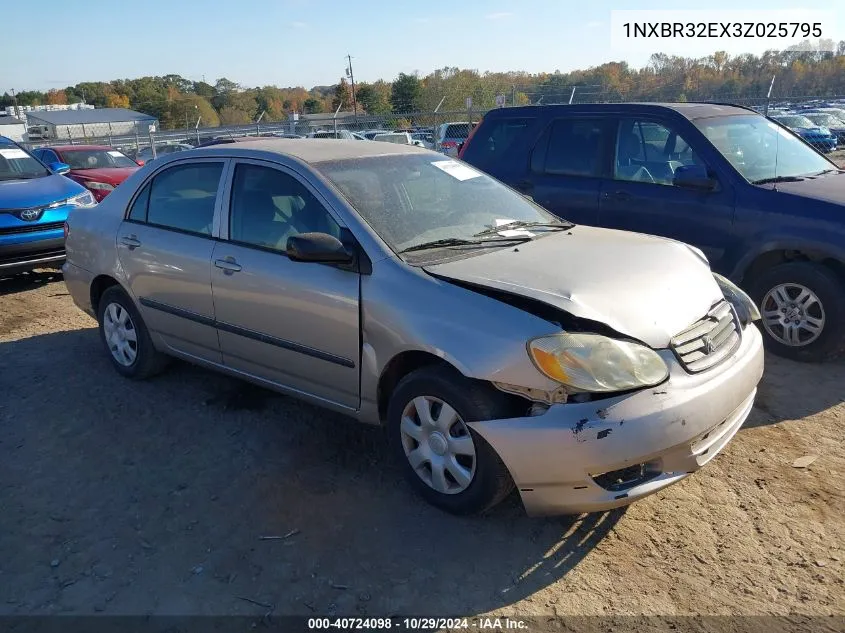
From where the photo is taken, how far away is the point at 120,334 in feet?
16.1

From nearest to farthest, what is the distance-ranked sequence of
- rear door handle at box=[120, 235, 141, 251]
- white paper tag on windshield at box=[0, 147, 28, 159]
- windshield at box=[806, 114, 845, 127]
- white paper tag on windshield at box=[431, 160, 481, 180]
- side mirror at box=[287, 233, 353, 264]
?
side mirror at box=[287, 233, 353, 264]
white paper tag on windshield at box=[431, 160, 481, 180]
rear door handle at box=[120, 235, 141, 251]
white paper tag on windshield at box=[0, 147, 28, 159]
windshield at box=[806, 114, 845, 127]

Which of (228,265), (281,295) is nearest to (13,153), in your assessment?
(228,265)

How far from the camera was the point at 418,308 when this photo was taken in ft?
10.1

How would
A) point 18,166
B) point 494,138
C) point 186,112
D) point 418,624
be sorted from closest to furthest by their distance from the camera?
point 418,624 < point 494,138 < point 18,166 < point 186,112

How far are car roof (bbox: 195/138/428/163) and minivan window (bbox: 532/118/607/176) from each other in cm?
219

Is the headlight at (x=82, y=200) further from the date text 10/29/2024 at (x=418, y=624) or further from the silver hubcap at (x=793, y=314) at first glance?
the silver hubcap at (x=793, y=314)

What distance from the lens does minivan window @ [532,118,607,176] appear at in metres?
6.09

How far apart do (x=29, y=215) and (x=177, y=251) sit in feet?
14.2

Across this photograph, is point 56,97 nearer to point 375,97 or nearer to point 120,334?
point 375,97

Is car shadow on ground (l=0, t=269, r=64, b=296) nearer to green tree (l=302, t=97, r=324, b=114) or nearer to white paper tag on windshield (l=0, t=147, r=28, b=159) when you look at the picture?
white paper tag on windshield (l=0, t=147, r=28, b=159)

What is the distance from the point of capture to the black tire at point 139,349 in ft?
15.5

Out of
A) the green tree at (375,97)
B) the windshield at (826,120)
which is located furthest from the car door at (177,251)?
the green tree at (375,97)

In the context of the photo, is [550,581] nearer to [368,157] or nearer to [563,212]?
[368,157]

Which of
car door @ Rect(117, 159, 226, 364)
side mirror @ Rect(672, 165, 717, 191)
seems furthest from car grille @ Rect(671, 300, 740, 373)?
car door @ Rect(117, 159, 226, 364)
